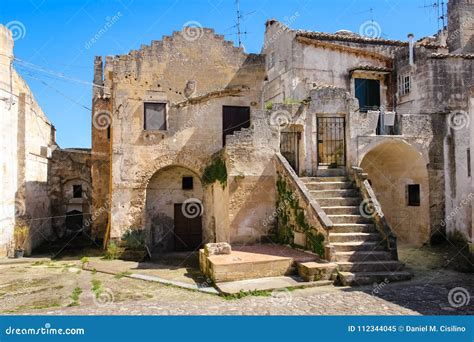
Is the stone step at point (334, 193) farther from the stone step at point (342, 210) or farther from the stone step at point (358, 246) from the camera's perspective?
the stone step at point (358, 246)

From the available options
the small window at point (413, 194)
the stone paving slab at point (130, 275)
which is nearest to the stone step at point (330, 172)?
the small window at point (413, 194)

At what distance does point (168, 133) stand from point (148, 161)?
57.9 inches

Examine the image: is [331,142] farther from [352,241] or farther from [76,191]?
[76,191]

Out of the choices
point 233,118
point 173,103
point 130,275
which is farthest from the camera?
point 233,118

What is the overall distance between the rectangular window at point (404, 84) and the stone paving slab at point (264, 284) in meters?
12.9

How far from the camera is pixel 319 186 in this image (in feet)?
40.7

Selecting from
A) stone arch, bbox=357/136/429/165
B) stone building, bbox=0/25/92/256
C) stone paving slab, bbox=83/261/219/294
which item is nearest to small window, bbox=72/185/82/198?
stone building, bbox=0/25/92/256

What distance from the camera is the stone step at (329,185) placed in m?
12.3

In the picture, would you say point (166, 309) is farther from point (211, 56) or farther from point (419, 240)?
point (211, 56)

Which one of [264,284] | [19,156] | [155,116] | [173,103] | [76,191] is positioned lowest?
[264,284]

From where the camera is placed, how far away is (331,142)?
1430cm

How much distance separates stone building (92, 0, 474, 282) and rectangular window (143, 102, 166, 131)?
0.04 metres

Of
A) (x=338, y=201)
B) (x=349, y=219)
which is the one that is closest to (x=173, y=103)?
(x=338, y=201)

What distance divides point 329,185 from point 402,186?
15.2 ft
